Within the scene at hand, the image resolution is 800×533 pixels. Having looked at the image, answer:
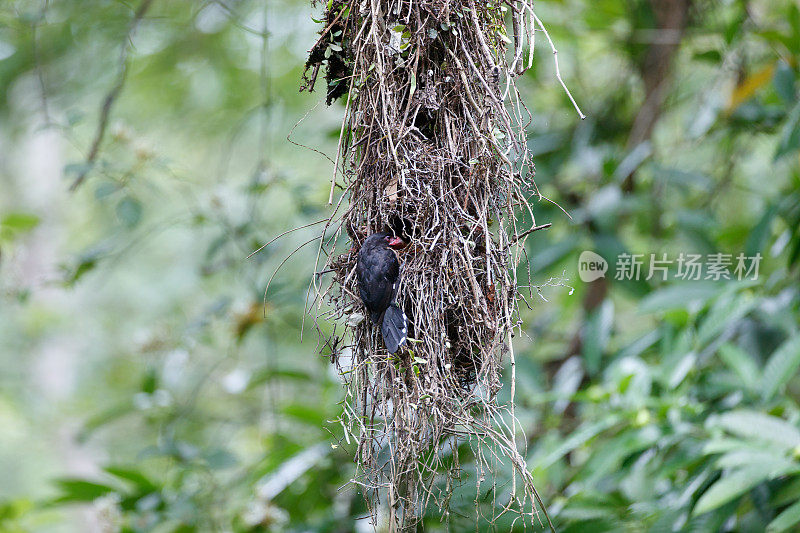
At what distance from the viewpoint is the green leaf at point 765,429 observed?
161cm

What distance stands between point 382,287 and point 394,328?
66mm

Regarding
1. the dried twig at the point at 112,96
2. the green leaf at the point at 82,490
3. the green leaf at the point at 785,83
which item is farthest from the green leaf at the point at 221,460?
the green leaf at the point at 785,83

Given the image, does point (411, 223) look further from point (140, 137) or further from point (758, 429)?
point (140, 137)

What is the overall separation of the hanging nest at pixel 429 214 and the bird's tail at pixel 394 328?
0.10 feet

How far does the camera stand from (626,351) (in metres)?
2.29

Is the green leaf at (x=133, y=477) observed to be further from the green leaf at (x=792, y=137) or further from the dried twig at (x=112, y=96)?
the green leaf at (x=792, y=137)

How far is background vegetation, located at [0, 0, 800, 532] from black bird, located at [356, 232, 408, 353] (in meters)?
0.39

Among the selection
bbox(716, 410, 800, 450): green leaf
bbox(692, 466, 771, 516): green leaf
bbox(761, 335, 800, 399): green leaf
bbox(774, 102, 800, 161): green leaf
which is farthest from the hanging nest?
bbox(774, 102, 800, 161): green leaf

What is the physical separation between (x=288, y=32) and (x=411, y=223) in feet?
7.08

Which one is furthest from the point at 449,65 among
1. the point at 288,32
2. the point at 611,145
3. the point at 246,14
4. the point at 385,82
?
the point at 288,32

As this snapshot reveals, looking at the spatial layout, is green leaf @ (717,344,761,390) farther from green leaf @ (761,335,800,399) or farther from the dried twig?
the dried twig

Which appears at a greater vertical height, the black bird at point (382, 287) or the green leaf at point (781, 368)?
the black bird at point (382, 287)

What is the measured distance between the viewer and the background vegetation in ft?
5.97

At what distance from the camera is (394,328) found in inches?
39.9
